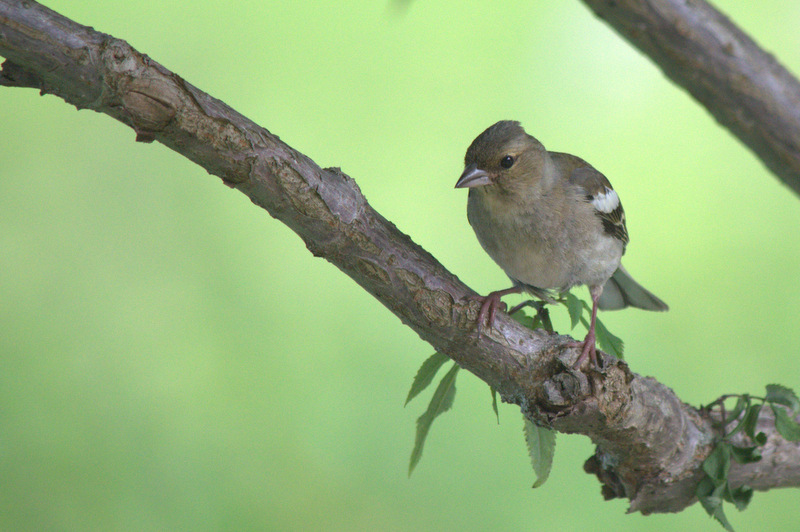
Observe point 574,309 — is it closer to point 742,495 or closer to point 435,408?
point 435,408

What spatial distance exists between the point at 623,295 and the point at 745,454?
2.05ft

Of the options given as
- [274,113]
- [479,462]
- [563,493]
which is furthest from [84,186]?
[563,493]

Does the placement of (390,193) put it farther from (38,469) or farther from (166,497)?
(38,469)

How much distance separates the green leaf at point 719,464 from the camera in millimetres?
1818

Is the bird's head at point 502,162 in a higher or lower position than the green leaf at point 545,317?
higher

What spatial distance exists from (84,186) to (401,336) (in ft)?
4.28

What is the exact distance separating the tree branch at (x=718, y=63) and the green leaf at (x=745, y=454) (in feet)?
3.00

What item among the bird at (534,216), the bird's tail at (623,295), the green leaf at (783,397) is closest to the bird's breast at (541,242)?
the bird at (534,216)

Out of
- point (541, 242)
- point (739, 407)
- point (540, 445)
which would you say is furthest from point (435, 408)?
point (739, 407)

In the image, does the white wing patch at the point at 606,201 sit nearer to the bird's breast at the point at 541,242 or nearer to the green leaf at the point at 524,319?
the bird's breast at the point at 541,242

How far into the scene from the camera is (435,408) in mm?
1709

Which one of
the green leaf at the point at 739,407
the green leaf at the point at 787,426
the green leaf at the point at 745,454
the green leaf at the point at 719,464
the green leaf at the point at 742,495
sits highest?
the green leaf at the point at 739,407

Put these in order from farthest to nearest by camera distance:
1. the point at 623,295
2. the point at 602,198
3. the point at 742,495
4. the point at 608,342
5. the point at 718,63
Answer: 1. the point at 623,295
2. the point at 602,198
3. the point at 742,495
4. the point at 608,342
5. the point at 718,63

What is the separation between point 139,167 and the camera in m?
2.77
